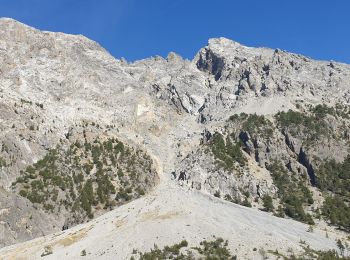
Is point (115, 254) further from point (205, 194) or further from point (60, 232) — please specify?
point (205, 194)

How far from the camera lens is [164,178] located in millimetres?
A: 159000

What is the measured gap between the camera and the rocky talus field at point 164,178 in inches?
3821

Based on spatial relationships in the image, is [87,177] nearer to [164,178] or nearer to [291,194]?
[164,178]

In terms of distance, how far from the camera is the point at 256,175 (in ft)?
506

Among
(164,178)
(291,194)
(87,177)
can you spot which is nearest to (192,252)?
(291,194)

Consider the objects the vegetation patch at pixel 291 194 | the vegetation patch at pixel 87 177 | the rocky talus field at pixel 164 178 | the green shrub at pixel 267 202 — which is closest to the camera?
the rocky talus field at pixel 164 178

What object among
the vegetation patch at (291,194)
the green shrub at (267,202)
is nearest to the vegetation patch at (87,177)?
the green shrub at (267,202)

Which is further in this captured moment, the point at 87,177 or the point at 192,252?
the point at 87,177

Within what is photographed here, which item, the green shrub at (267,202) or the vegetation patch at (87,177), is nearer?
the green shrub at (267,202)

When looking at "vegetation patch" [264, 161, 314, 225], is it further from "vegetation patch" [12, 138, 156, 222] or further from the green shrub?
"vegetation patch" [12, 138, 156, 222]

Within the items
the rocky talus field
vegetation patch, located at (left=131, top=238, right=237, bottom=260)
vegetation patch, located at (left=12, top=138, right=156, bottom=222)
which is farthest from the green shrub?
vegetation patch, located at (left=131, top=238, right=237, bottom=260)

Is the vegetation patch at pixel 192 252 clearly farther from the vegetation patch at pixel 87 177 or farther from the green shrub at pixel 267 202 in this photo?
the vegetation patch at pixel 87 177

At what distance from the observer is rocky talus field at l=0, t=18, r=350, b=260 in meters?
97.1

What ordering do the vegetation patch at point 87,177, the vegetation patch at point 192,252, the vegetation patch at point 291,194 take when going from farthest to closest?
1. the vegetation patch at point 87,177
2. the vegetation patch at point 291,194
3. the vegetation patch at point 192,252
